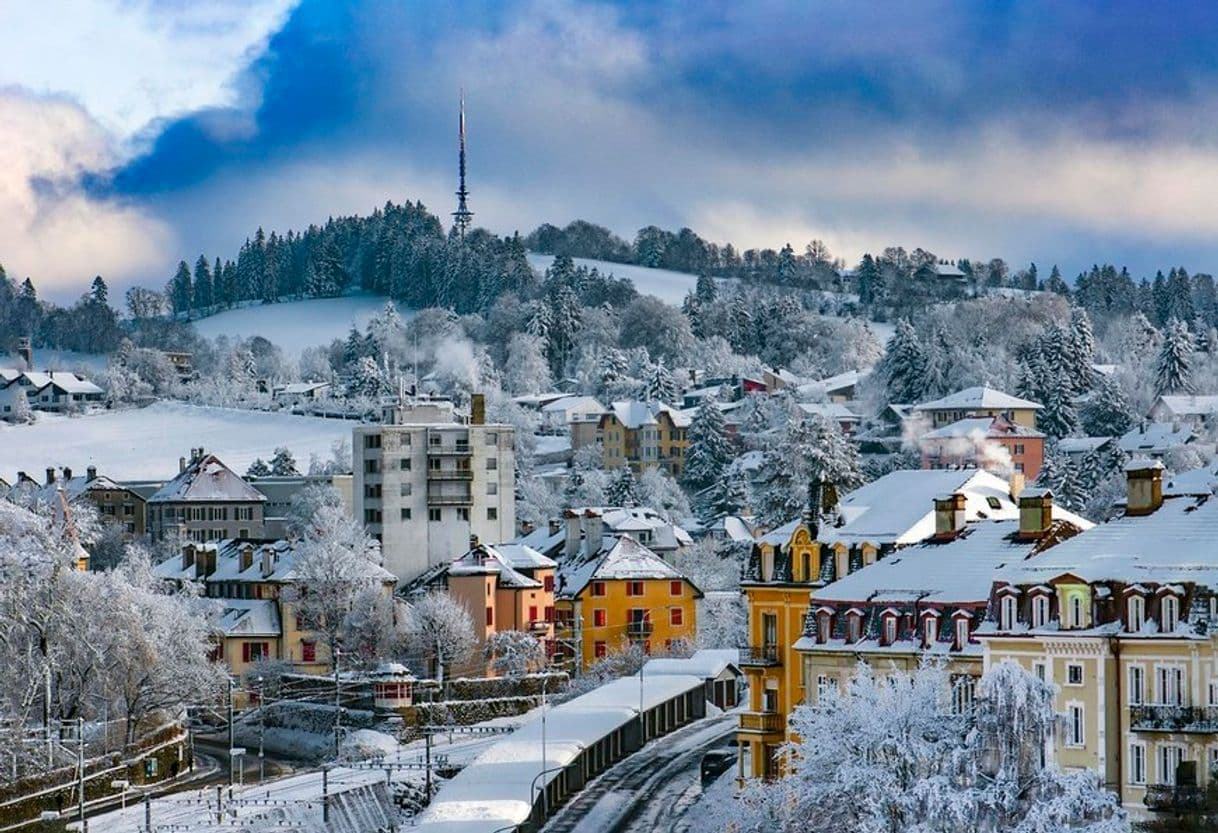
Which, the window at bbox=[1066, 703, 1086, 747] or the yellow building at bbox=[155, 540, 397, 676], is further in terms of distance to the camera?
the yellow building at bbox=[155, 540, 397, 676]

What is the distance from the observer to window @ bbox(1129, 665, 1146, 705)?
49.4 metres

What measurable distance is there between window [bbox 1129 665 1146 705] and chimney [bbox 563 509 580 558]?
A: 65853mm

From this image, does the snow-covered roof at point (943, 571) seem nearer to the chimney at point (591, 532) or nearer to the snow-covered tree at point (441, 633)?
the snow-covered tree at point (441, 633)

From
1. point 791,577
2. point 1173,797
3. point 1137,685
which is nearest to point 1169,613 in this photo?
point 1137,685

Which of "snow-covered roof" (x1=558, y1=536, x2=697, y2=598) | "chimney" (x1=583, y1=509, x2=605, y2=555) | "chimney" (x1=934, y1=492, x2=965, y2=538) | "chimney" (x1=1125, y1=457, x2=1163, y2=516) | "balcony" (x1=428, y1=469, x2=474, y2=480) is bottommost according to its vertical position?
"snow-covered roof" (x1=558, y1=536, x2=697, y2=598)

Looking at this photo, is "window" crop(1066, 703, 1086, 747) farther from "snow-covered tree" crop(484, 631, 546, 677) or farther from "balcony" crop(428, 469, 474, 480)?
"balcony" crop(428, 469, 474, 480)

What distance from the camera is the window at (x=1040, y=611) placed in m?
51.3

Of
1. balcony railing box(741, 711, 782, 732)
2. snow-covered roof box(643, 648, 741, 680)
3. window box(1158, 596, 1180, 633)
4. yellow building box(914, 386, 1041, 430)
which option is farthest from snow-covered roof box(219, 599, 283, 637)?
yellow building box(914, 386, 1041, 430)

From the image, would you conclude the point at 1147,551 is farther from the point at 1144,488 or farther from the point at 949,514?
the point at 949,514

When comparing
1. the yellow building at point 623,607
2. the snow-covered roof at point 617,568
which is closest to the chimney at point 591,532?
the snow-covered roof at point 617,568

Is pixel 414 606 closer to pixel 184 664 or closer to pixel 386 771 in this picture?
pixel 184 664

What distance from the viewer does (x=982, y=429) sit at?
166 meters

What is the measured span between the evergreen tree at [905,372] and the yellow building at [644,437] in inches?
614

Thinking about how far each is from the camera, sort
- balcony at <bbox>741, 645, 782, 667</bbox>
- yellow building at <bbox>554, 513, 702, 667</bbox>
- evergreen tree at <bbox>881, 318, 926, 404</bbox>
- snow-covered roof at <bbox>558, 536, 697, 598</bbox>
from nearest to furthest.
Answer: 1. balcony at <bbox>741, 645, 782, 667</bbox>
2. yellow building at <bbox>554, 513, 702, 667</bbox>
3. snow-covered roof at <bbox>558, 536, 697, 598</bbox>
4. evergreen tree at <bbox>881, 318, 926, 404</bbox>
